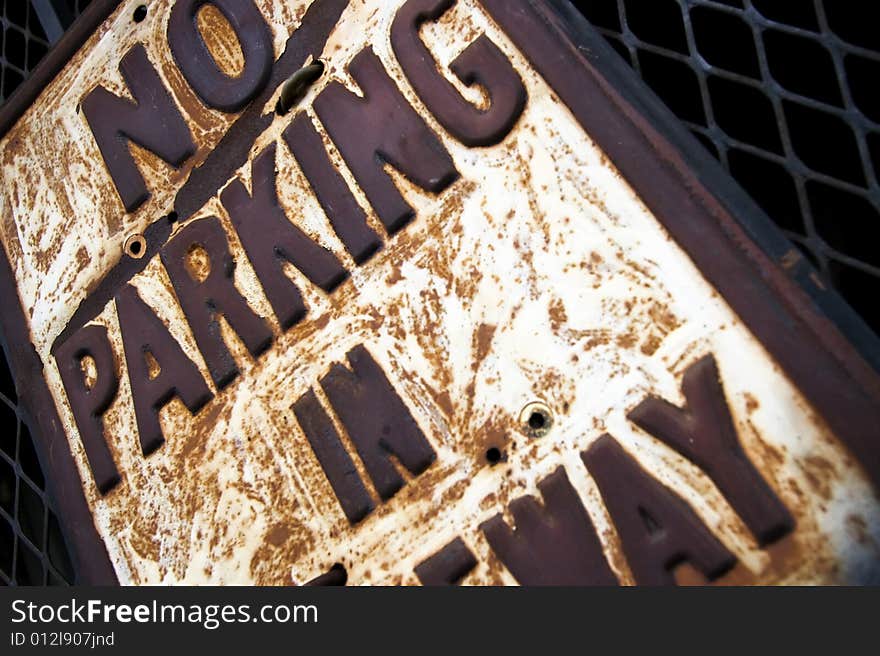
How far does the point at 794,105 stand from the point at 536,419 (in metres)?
0.36

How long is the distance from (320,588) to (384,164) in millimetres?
370

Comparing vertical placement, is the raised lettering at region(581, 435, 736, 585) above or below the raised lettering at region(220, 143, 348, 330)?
below

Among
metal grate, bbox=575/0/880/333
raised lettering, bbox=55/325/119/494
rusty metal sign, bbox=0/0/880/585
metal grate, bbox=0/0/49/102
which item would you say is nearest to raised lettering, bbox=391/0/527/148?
rusty metal sign, bbox=0/0/880/585

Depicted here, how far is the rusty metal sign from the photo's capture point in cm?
59

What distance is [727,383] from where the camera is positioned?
597 millimetres

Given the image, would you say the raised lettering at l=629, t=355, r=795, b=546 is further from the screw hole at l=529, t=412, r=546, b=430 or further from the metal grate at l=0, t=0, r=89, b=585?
the metal grate at l=0, t=0, r=89, b=585

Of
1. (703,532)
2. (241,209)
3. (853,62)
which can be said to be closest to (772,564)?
(703,532)

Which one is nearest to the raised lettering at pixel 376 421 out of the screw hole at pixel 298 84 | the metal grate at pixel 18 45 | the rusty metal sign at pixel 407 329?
the rusty metal sign at pixel 407 329

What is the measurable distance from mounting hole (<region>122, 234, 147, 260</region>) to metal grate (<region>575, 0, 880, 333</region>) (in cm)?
53

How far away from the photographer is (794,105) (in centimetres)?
74

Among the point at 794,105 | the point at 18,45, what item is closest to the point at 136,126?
the point at 18,45

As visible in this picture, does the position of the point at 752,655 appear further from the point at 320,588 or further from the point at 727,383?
the point at 320,588

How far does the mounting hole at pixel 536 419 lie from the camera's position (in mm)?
656

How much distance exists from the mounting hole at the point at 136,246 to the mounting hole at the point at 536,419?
47cm
